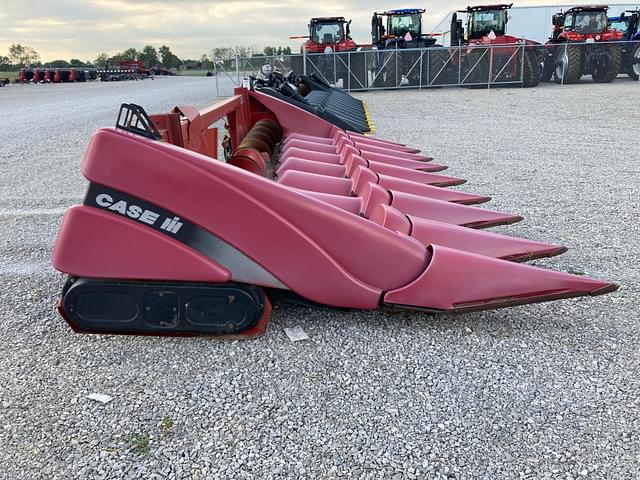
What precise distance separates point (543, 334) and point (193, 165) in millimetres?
1395

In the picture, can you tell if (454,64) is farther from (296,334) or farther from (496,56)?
(296,334)

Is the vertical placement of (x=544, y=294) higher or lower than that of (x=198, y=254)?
lower

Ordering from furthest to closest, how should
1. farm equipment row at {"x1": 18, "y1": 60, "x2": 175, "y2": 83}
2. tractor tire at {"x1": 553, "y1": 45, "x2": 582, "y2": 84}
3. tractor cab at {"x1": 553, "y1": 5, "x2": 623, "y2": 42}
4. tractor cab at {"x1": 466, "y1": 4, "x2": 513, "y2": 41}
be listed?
farm equipment row at {"x1": 18, "y1": 60, "x2": 175, "y2": 83} < tractor cab at {"x1": 466, "y1": 4, "x2": 513, "y2": 41} < tractor cab at {"x1": 553, "y1": 5, "x2": 623, "y2": 42} < tractor tire at {"x1": 553, "y1": 45, "x2": 582, "y2": 84}

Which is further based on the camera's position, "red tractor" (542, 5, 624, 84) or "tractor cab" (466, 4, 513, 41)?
"tractor cab" (466, 4, 513, 41)

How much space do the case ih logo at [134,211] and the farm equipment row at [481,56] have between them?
15.0 meters

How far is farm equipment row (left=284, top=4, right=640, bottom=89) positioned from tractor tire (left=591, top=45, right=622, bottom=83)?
0.09 ft

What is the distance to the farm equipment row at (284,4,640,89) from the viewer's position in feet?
53.5

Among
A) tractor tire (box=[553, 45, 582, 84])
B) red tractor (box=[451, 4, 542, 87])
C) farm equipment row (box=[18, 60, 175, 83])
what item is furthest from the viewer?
farm equipment row (box=[18, 60, 175, 83])

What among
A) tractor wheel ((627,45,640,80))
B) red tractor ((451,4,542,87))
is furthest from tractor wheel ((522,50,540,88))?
tractor wheel ((627,45,640,80))

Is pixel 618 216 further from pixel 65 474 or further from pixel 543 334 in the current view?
pixel 65 474

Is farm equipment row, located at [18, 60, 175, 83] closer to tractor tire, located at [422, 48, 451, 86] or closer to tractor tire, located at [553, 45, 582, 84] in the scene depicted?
A: tractor tire, located at [422, 48, 451, 86]

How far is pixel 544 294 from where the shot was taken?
6.22ft

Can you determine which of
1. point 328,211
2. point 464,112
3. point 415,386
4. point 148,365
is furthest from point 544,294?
Answer: point 464,112

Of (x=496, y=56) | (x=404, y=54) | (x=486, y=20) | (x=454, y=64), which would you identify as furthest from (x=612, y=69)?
(x=404, y=54)
